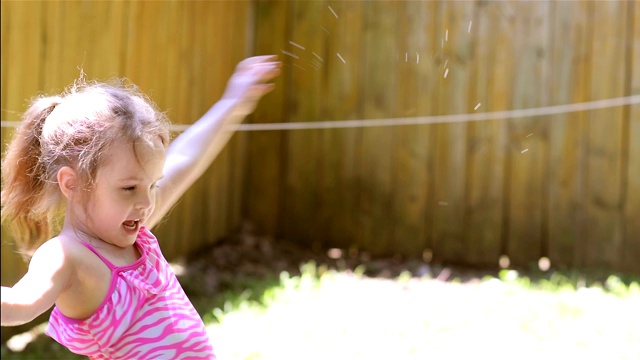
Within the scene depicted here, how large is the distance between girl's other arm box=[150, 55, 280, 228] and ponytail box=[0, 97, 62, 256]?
0.25 meters

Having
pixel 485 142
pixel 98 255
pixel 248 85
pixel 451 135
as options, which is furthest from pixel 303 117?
pixel 98 255

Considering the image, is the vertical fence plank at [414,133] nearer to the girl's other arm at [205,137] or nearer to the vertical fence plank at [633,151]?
the vertical fence plank at [633,151]

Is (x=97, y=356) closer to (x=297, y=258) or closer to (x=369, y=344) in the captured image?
(x=369, y=344)

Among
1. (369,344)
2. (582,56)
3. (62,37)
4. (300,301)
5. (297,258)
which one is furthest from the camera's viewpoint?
(297,258)

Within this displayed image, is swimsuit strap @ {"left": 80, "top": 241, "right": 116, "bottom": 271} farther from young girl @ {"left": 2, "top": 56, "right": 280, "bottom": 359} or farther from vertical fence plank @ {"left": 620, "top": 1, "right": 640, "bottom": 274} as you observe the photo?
vertical fence plank @ {"left": 620, "top": 1, "right": 640, "bottom": 274}

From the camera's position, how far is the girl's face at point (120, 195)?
145 cm

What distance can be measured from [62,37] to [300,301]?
1702mm

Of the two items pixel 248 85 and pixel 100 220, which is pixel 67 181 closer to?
pixel 100 220

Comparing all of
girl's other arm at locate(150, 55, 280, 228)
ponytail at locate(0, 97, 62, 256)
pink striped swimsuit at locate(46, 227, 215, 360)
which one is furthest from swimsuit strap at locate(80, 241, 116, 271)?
girl's other arm at locate(150, 55, 280, 228)

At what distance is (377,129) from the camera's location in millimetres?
5848

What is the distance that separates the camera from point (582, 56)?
544cm

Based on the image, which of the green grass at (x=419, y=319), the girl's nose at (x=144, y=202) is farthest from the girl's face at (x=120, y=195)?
the green grass at (x=419, y=319)

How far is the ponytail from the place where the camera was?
1.52 metres

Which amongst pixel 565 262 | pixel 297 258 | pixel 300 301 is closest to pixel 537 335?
pixel 300 301
